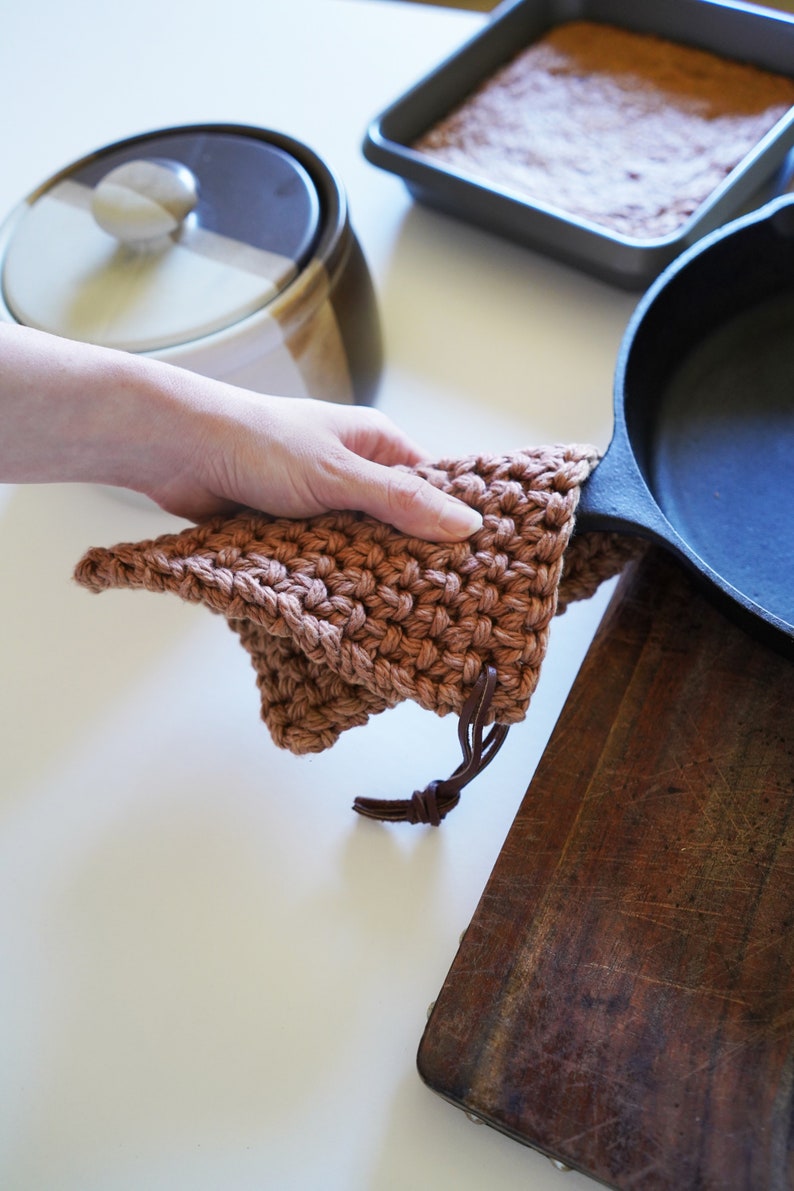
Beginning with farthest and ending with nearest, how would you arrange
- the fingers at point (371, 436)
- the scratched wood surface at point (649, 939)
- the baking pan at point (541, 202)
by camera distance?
1. the baking pan at point (541, 202)
2. the fingers at point (371, 436)
3. the scratched wood surface at point (649, 939)

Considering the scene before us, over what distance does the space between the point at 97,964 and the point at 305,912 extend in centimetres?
11

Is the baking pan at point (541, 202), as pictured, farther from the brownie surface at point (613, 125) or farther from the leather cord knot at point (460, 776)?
the leather cord knot at point (460, 776)

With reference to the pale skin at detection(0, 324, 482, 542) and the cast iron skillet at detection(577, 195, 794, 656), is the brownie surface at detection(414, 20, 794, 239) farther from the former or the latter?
the pale skin at detection(0, 324, 482, 542)

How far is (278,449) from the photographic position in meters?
0.45

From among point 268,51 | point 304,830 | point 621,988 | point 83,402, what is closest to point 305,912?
point 304,830

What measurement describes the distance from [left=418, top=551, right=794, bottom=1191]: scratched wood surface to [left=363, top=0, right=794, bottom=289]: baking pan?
30 centimetres

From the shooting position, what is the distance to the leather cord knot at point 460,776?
41 cm

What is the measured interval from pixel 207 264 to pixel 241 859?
0.35 meters

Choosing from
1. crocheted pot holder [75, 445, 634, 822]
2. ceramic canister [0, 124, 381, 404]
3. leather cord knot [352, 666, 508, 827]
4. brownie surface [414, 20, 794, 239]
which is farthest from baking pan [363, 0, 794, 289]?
leather cord knot [352, 666, 508, 827]

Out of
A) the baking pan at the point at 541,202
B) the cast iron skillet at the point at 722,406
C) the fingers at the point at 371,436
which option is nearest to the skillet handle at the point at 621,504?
the cast iron skillet at the point at 722,406

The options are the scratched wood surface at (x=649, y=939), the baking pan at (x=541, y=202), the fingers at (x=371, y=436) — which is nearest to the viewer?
the scratched wood surface at (x=649, y=939)

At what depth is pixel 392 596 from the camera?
1.40 ft

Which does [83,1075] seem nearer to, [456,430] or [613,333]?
[456,430]

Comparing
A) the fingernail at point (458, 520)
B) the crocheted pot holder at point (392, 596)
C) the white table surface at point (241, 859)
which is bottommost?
the white table surface at point (241, 859)
